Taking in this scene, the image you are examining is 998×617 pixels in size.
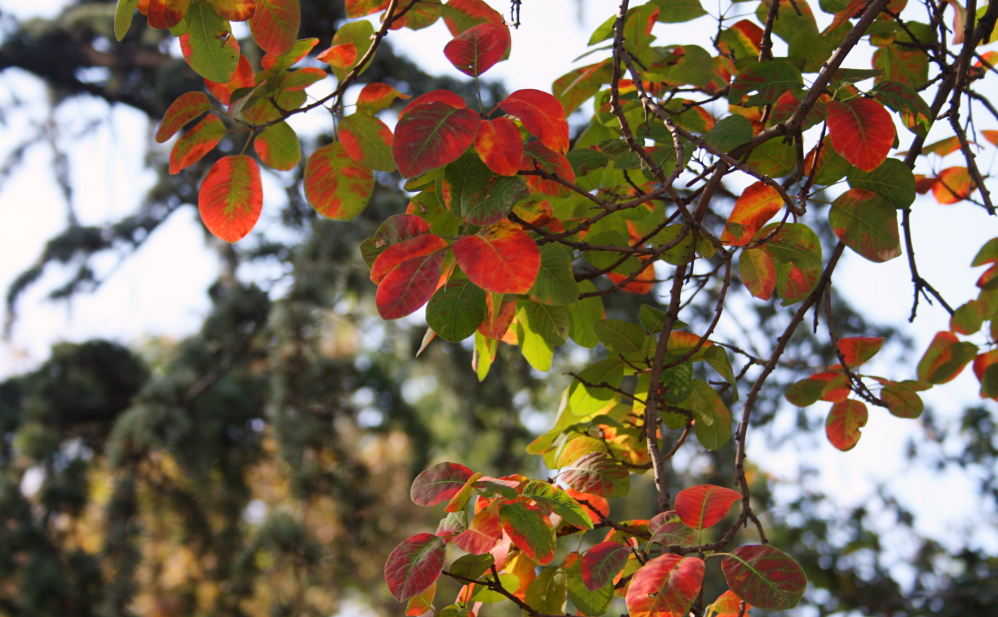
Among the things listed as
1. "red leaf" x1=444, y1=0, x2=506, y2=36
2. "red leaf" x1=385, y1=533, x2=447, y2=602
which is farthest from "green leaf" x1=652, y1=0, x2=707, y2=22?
"red leaf" x1=385, y1=533, x2=447, y2=602

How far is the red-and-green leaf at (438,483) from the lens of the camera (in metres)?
0.50

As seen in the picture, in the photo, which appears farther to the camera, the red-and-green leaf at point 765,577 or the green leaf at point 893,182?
the green leaf at point 893,182

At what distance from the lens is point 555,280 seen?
1.77ft

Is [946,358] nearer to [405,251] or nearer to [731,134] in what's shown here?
[731,134]

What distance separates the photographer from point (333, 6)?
1.83m

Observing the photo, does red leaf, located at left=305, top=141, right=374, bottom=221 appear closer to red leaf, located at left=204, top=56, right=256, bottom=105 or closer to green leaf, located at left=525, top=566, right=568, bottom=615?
red leaf, located at left=204, top=56, right=256, bottom=105

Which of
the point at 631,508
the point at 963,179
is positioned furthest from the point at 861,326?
the point at 631,508

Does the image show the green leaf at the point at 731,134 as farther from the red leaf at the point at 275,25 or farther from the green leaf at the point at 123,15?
the green leaf at the point at 123,15

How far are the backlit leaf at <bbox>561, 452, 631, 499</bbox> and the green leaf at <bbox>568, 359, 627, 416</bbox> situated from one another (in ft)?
0.28

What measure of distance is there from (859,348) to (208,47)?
2.34ft

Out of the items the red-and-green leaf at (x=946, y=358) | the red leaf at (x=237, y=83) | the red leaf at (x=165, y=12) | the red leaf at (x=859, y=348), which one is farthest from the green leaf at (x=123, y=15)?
the red-and-green leaf at (x=946, y=358)

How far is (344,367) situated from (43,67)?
1.96 metres

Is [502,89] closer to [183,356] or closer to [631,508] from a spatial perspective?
[183,356]

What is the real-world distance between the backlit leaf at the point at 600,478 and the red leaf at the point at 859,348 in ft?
0.96
